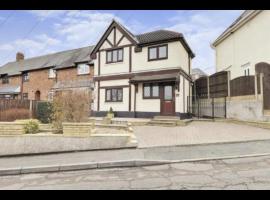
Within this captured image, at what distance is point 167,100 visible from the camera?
18.1 meters

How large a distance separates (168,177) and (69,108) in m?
6.08

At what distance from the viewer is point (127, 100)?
20.1 meters

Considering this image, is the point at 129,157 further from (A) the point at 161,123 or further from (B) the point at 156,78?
(B) the point at 156,78

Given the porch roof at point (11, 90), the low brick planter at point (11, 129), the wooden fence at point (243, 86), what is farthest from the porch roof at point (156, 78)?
the porch roof at point (11, 90)

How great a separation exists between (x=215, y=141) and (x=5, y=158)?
7872mm

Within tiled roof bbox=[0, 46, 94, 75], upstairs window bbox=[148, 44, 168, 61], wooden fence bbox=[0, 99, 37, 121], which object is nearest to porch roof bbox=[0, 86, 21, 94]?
tiled roof bbox=[0, 46, 94, 75]

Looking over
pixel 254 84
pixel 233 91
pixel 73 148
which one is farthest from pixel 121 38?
pixel 73 148

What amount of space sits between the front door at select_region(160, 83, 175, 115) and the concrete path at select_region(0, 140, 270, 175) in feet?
28.3

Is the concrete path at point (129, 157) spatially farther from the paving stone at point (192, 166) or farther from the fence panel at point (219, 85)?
the fence panel at point (219, 85)

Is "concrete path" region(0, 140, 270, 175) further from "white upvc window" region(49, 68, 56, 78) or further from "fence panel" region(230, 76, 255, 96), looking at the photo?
"white upvc window" region(49, 68, 56, 78)

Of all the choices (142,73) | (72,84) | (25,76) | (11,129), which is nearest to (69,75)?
(72,84)
